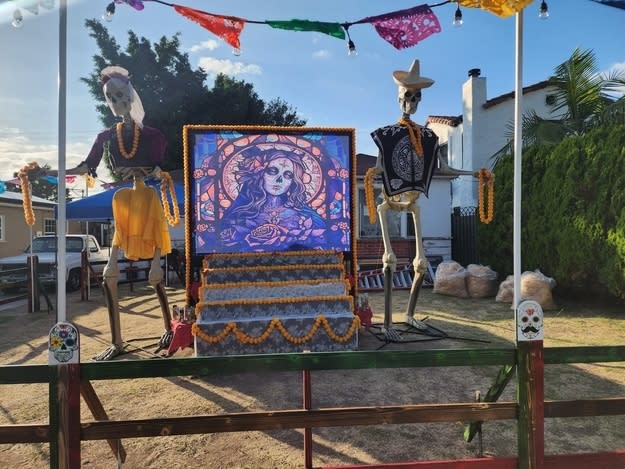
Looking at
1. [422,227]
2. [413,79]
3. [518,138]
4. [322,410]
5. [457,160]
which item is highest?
[457,160]

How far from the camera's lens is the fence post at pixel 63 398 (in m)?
1.79

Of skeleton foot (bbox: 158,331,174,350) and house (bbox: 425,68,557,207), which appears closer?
skeleton foot (bbox: 158,331,174,350)

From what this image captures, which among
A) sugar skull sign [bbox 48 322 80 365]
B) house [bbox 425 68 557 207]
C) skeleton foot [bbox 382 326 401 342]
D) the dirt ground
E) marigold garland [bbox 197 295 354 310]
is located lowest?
the dirt ground

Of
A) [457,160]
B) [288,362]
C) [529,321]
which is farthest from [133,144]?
[457,160]

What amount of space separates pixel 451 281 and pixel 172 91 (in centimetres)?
1560

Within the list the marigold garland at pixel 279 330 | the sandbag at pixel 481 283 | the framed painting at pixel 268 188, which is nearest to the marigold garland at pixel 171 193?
the framed painting at pixel 268 188

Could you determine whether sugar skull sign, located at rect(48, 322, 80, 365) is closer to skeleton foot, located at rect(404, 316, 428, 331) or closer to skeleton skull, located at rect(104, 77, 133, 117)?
skeleton skull, located at rect(104, 77, 133, 117)

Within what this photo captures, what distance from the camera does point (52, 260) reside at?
10.1 metres

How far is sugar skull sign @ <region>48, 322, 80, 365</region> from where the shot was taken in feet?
5.82

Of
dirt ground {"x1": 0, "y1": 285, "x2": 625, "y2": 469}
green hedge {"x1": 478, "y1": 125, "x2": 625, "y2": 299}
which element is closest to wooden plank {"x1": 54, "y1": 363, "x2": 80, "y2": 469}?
dirt ground {"x1": 0, "y1": 285, "x2": 625, "y2": 469}

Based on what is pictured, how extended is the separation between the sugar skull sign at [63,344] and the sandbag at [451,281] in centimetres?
804

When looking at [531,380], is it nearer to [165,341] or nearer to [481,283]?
[165,341]

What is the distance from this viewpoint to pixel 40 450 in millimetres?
2848

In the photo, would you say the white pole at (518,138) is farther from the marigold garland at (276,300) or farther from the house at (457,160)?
the house at (457,160)
